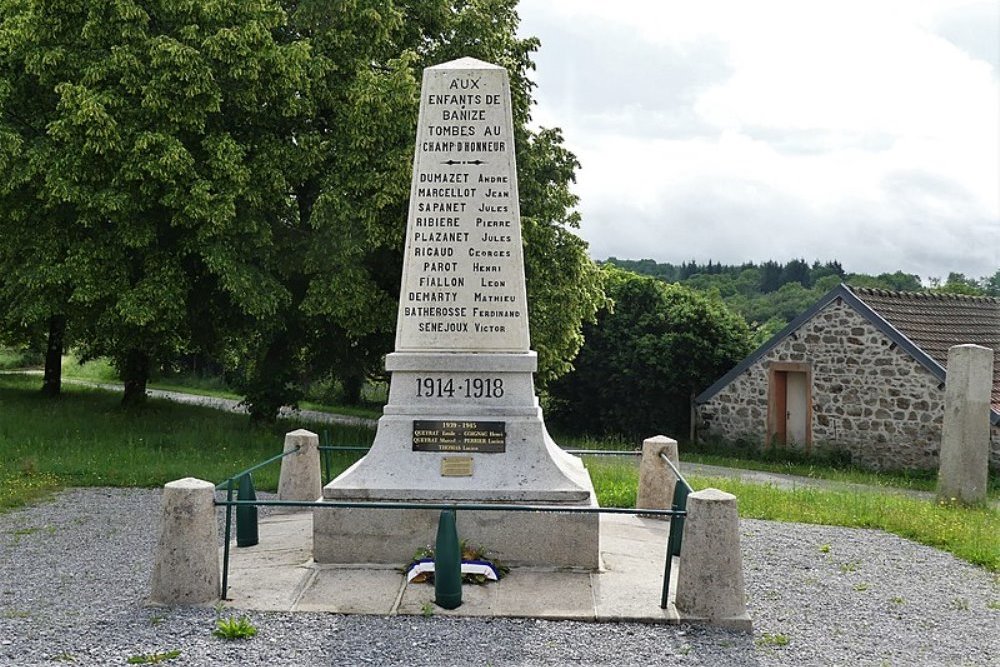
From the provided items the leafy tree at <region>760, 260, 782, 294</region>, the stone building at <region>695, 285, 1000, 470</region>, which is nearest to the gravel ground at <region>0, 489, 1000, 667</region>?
the stone building at <region>695, 285, 1000, 470</region>

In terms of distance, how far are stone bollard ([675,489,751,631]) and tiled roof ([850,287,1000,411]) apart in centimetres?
1489

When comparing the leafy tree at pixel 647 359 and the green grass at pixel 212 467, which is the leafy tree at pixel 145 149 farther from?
the leafy tree at pixel 647 359

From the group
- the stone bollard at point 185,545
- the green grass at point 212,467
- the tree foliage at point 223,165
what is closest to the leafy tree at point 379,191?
the tree foliage at point 223,165

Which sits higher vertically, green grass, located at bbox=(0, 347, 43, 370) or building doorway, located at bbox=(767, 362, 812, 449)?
green grass, located at bbox=(0, 347, 43, 370)

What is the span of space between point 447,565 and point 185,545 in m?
1.82

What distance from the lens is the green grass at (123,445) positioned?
13867 millimetres

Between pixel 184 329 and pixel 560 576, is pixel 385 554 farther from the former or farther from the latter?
pixel 184 329

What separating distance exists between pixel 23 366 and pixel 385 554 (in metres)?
47.6

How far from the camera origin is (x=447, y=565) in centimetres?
680

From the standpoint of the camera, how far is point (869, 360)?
812 inches

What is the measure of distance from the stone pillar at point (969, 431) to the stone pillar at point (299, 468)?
8.53 m

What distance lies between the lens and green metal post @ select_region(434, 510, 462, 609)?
6781 millimetres

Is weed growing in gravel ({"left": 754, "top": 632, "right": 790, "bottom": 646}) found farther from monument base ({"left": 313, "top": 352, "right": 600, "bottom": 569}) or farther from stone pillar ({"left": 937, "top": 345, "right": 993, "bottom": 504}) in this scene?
stone pillar ({"left": 937, "top": 345, "right": 993, "bottom": 504})

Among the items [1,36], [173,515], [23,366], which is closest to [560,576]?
[173,515]
